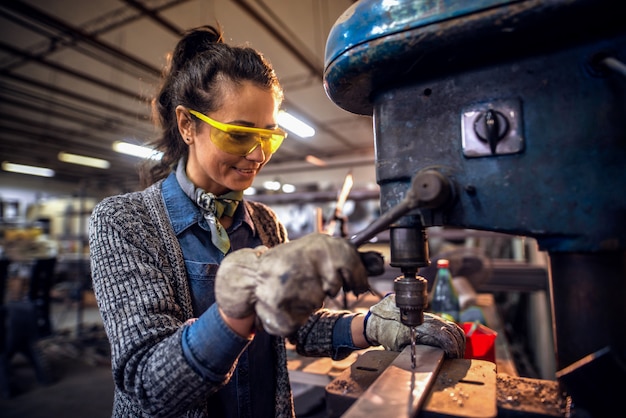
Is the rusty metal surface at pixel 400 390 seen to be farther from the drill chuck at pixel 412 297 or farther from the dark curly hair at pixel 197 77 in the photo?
the dark curly hair at pixel 197 77

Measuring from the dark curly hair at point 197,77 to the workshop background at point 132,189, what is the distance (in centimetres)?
14

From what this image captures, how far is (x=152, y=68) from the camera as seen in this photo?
6211 millimetres

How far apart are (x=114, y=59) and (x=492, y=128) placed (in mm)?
6770

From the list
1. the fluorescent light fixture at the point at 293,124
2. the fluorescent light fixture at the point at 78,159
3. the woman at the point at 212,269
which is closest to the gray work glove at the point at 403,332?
the woman at the point at 212,269

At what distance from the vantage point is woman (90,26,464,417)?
66cm

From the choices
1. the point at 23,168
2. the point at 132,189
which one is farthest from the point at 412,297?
the point at 23,168

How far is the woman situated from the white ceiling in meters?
0.50

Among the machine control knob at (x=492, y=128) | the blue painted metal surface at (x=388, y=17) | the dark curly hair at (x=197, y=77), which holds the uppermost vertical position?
the dark curly hair at (x=197, y=77)

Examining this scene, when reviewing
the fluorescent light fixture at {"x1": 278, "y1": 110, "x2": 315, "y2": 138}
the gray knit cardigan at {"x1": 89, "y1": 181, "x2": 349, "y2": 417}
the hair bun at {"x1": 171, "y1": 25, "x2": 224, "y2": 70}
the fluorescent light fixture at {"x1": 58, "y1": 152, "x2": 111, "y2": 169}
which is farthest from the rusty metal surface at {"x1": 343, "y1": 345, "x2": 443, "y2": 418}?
the fluorescent light fixture at {"x1": 58, "y1": 152, "x2": 111, "y2": 169}

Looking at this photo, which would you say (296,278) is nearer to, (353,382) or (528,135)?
(353,382)

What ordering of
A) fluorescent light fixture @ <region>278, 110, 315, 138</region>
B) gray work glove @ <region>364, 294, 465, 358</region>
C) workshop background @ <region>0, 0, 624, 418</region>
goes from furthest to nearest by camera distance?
fluorescent light fixture @ <region>278, 110, 315, 138</region> < workshop background @ <region>0, 0, 624, 418</region> < gray work glove @ <region>364, 294, 465, 358</region>

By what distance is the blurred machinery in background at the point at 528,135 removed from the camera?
58 centimetres

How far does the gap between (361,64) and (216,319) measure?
0.58 meters

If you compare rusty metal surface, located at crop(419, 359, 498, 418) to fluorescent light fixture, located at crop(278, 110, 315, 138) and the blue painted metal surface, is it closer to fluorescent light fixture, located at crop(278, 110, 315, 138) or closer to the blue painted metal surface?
the blue painted metal surface
